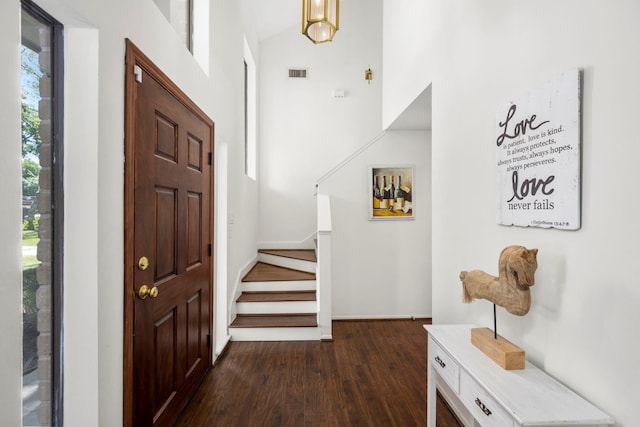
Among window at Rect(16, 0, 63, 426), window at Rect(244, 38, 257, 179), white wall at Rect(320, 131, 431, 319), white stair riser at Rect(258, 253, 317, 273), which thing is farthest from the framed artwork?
window at Rect(16, 0, 63, 426)

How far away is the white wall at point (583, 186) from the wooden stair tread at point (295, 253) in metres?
2.37

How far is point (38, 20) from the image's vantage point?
1.17 metres

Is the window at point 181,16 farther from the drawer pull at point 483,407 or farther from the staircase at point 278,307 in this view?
the drawer pull at point 483,407

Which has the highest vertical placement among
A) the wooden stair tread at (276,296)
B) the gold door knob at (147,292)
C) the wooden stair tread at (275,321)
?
the gold door knob at (147,292)

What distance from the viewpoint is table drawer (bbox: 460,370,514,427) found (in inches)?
43.7

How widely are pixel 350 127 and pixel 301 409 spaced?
4.11 metres

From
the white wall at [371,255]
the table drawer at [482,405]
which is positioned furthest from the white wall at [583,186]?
the white wall at [371,255]

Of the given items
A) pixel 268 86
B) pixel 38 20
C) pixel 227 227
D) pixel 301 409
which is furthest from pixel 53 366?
pixel 268 86

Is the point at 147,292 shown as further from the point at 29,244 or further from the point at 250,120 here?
the point at 250,120

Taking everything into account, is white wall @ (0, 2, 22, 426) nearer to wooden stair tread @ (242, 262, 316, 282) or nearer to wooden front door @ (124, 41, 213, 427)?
wooden front door @ (124, 41, 213, 427)

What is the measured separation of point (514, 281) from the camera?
1307mm

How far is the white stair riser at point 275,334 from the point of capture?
11.0ft

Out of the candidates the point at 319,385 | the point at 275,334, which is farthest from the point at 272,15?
the point at 319,385

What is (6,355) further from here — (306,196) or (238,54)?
(306,196)
